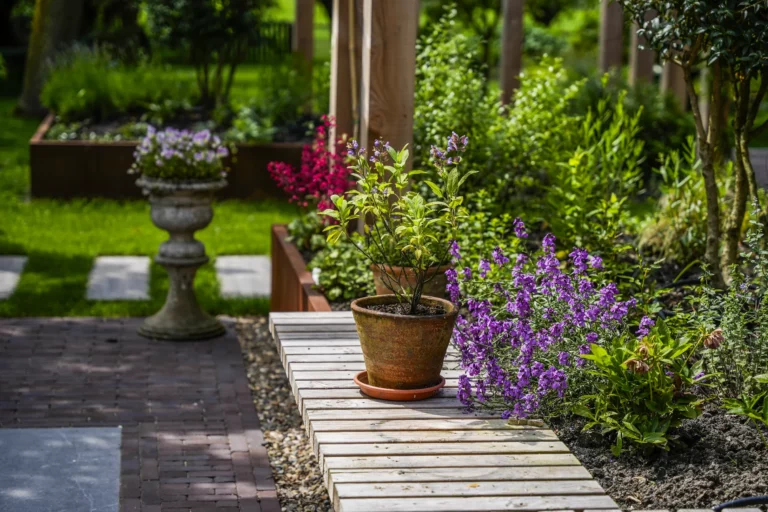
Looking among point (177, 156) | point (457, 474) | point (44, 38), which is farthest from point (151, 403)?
point (44, 38)

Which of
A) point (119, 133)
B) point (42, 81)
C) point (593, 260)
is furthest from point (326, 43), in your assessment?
point (593, 260)

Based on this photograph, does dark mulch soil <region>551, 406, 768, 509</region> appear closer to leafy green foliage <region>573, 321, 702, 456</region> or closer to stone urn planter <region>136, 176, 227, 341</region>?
leafy green foliage <region>573, 321, 702, 456</region>

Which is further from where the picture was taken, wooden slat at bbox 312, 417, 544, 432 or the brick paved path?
the brick paved path

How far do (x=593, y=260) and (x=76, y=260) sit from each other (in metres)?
5.55

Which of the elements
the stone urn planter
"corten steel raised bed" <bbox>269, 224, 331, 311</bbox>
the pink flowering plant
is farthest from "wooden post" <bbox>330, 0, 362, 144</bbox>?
the stone urn planter

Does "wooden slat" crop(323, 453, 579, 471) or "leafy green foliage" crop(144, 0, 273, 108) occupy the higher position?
"leafy green foliage" crop(144, 0, 273, 108)

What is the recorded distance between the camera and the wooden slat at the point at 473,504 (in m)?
2.89

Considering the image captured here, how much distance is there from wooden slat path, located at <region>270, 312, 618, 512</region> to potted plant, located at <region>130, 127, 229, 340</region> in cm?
282

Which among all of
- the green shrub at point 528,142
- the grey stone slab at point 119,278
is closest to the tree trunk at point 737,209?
the green shrub at point 528,142

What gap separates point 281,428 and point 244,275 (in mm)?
3043

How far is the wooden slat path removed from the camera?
296 cm

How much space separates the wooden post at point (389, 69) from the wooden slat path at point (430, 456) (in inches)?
82.1

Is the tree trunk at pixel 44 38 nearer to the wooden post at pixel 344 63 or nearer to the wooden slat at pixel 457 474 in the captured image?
the wooden post at pixel 344 63

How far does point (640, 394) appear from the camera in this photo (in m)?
3.56
